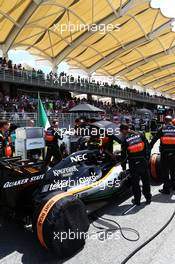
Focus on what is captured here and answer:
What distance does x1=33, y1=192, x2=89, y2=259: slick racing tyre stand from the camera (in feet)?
11.7

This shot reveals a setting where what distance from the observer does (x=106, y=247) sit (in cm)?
396

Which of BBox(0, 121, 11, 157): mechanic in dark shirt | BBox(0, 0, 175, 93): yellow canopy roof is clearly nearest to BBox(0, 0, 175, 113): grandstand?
BBox(0, 0, 175, 93): yellow canopy roof

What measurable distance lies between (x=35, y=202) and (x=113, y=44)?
3214cm

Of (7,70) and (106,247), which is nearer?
(106,247)

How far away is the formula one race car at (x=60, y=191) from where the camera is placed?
3.65 metres

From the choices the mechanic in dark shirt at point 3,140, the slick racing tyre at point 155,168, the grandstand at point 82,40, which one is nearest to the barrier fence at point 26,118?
the grandstand at point 82,40

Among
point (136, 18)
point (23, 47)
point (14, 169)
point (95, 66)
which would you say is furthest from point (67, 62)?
point (14, 169)

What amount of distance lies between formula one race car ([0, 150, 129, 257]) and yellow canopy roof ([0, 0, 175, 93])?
60.1 feet

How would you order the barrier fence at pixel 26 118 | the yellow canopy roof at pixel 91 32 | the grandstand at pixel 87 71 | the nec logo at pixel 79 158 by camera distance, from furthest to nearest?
the yellow canopy roof at pixel 91 32 → the barrier fence at pixel 26 118 → the nec logo at pixel 79 158 → the grandstand at pixel 87 71

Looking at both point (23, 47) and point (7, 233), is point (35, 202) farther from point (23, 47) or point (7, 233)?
point (23, 47)

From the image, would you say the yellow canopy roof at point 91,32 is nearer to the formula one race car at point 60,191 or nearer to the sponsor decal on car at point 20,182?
the formula one race car at point 60,191

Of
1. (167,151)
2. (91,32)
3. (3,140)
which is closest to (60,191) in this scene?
(167,151)

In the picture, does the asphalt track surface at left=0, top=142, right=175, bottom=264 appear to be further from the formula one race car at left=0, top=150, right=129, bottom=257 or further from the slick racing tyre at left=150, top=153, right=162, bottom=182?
the slick racing tyre at left=150, top=153, right=162, bottom=182

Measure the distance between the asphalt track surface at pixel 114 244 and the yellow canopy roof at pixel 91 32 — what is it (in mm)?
19147
